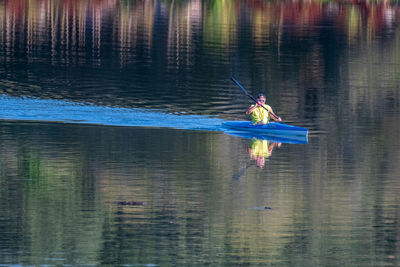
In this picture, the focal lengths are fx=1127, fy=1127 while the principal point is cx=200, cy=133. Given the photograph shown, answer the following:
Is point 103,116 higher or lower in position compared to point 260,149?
higher

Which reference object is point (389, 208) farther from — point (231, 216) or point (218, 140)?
point (218, 140)

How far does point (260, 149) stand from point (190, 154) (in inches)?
121

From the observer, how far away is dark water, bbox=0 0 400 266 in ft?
69.1

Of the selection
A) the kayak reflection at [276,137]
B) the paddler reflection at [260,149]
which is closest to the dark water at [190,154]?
the paddler reflection at [260,149]

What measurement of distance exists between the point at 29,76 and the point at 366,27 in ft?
141

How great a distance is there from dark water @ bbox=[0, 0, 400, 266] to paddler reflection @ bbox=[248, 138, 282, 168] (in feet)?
0.22

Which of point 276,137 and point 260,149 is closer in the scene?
point 260,149

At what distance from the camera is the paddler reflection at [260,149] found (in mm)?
30789

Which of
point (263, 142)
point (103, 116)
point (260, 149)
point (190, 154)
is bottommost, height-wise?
point (190, 154)

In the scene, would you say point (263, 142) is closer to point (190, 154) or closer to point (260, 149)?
point (260, 149)

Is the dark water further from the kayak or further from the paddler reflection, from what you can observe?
the kayak

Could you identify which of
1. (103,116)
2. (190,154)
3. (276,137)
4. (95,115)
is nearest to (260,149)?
(276,137)

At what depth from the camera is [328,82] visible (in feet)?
171

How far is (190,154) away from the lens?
3073 centimetres
